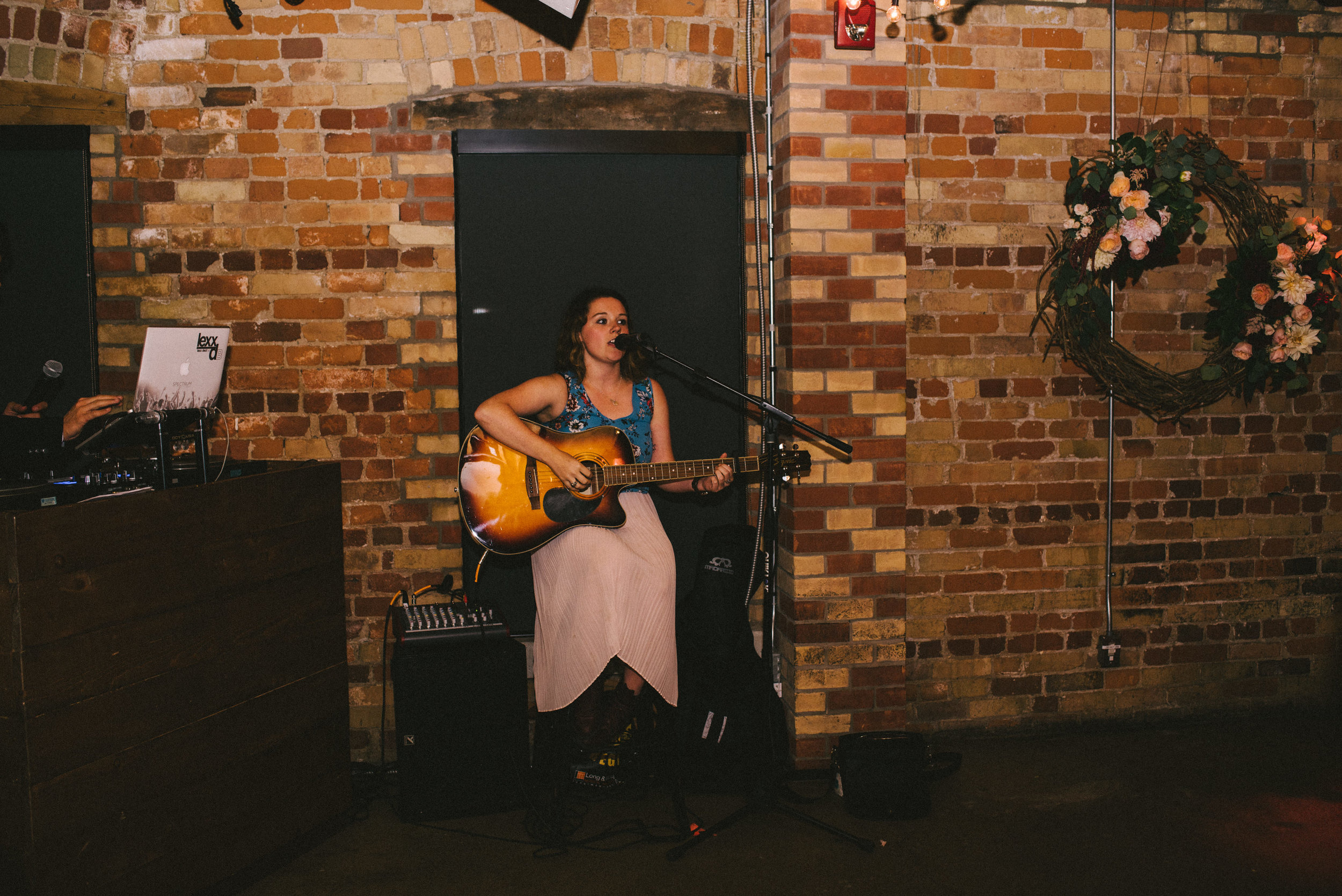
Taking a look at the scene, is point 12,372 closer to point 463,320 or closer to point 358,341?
point 358,341

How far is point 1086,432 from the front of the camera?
3.30m

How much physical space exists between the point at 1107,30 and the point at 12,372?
4.20m

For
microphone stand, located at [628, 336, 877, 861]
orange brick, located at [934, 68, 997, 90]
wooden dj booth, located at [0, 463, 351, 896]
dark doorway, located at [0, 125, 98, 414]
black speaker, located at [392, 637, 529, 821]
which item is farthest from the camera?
orange brick, located at [934, 68, 997, 90]

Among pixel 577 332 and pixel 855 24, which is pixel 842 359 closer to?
pixel 577 332

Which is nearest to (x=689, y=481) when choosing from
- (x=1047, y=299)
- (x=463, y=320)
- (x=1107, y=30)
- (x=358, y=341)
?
(x=463, y=320)

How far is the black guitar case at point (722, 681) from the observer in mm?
2814

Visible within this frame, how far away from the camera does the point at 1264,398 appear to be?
3387 mm

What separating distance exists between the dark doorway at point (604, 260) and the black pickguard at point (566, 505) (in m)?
0.47

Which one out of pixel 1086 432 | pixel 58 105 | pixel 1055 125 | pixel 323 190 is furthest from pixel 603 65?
pixel 1086 432

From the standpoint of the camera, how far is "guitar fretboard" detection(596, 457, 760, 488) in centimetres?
276

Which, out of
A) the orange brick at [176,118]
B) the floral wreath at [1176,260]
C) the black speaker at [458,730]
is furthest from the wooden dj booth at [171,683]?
the floral wreath at [1176,260]

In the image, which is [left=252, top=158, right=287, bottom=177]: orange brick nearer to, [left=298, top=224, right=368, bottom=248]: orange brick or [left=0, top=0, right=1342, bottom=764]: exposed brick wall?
[left=0, top=0, right=1342, bottom=764]: exposed brick wall

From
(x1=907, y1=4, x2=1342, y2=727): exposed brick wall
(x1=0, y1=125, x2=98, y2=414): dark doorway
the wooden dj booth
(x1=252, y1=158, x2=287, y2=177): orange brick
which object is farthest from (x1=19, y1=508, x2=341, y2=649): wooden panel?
(x1=907, y1=4, x2=1342, y2=727): exposed brick wall

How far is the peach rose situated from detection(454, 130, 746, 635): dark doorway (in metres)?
1.36
